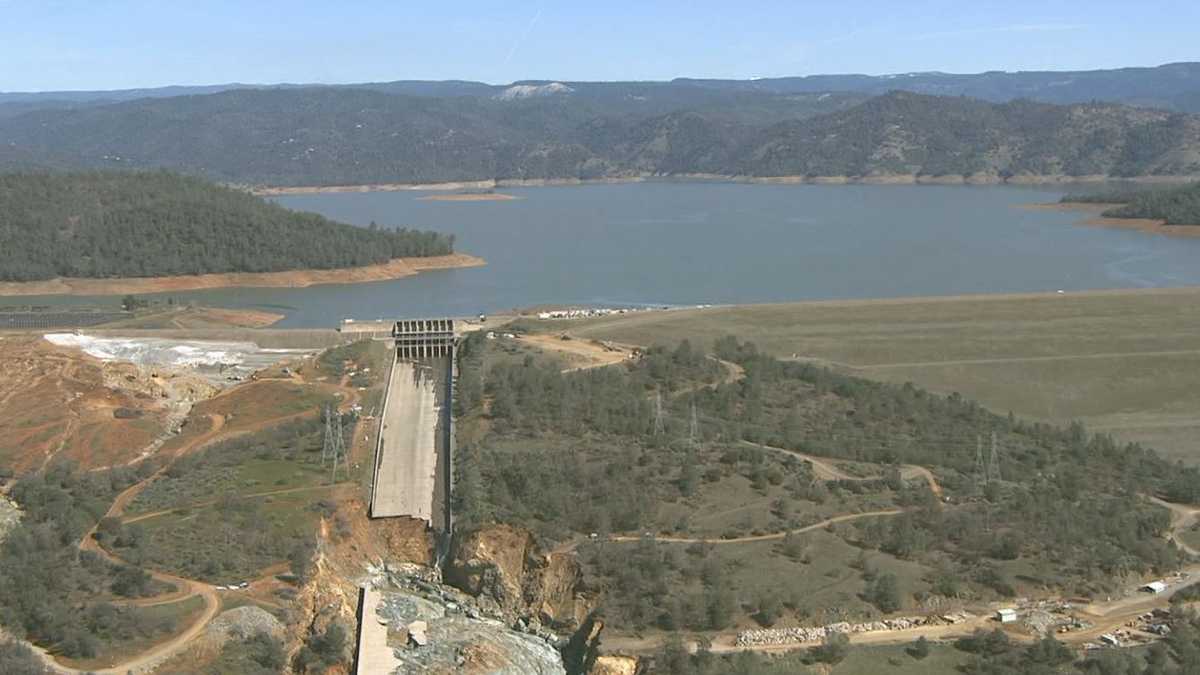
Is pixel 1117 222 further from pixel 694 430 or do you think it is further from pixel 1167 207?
pixel 694 430

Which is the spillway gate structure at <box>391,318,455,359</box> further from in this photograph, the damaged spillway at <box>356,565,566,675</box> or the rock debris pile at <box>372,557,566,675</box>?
the damaged spillway at <box>356,565,566,675</box>

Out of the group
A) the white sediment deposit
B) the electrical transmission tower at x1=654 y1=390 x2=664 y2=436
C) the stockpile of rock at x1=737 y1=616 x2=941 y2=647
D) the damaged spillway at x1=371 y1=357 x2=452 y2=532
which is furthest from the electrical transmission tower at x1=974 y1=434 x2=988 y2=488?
the white sediment deposit

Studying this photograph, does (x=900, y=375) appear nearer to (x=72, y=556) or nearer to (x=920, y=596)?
(x=920, y=596)

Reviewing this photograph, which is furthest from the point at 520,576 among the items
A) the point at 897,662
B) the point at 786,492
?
the point at 786,492

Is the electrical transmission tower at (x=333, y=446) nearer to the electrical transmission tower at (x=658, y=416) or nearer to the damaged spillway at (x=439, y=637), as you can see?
the electrical transmission tower at (x=658, y=416)

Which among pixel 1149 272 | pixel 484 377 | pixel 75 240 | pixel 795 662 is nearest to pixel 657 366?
pixel 484 377

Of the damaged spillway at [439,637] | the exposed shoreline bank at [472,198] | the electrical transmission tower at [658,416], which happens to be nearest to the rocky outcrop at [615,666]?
the damaged spillway at [439,637]
